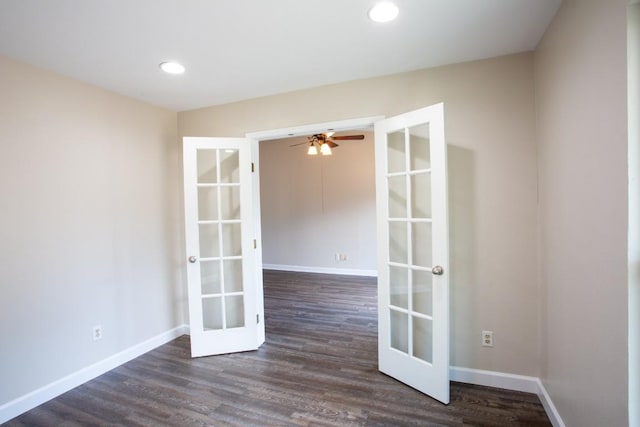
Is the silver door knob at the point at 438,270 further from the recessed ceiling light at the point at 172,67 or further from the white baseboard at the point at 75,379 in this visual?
the white baseboard at the point at 75,379

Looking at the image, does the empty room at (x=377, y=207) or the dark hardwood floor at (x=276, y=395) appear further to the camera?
the dark hardwood floor at (x=276, y=395)

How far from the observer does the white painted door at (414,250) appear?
2006 millimetres

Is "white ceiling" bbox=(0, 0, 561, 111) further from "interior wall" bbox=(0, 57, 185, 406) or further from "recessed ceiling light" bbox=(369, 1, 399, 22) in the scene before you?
"interior wall" bbox=(0, 57, 185, 406)

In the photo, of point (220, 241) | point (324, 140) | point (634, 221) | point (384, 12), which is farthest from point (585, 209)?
point (324, 140)

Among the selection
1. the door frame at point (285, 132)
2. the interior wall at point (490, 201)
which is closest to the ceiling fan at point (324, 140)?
the door frame at point (285, 132)

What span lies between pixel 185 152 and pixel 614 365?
3167mm

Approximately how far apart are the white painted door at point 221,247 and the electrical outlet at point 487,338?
2013 millimetres

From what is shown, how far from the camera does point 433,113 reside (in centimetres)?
200

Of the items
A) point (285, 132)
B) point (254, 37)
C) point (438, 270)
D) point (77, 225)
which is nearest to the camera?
point (254, 37)

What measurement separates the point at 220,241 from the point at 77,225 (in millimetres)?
1145

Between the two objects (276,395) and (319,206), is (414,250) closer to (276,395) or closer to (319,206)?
(276,395)

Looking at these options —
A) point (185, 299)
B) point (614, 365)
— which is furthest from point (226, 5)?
point (185, 299)

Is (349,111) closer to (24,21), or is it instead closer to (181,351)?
(24,21)

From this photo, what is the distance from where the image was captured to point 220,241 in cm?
288
